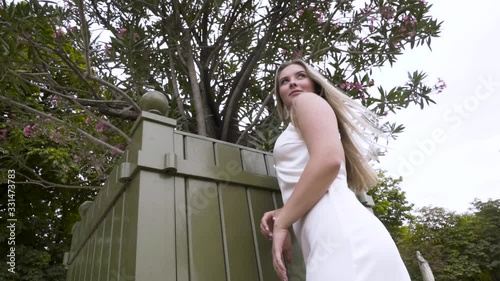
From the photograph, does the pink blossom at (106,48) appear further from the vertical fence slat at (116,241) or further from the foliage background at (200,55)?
the vertical fence slat at (116,241)

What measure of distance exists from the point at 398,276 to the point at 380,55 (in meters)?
2.49

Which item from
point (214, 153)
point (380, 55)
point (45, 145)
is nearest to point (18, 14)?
point (214, 153)

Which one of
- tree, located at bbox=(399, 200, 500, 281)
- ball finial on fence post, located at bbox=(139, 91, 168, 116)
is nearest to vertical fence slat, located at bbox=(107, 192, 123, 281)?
ball finial on fence post, located at bbox=(139, 91, 168, 116)

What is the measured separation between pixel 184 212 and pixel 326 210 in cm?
56

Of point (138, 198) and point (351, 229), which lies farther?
point (138, 198)

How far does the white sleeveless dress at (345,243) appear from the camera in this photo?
90 centimetres

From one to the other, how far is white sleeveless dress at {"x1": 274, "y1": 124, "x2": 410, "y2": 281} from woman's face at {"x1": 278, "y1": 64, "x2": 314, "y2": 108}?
0.53 m

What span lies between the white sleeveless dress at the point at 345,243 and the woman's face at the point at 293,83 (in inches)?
21.0

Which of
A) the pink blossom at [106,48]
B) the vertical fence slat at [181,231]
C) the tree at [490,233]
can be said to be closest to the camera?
the vertical fence slat at [181,231]

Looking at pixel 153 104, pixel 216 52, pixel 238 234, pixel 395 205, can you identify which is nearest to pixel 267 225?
pixel 238 234

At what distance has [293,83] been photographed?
5.07ft

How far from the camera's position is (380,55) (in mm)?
3020

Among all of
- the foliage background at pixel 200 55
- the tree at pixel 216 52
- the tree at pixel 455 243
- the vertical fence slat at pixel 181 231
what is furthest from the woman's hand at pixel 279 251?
the tree at pixel 455 243

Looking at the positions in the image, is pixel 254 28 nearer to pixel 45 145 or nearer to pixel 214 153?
pixel 214 153
